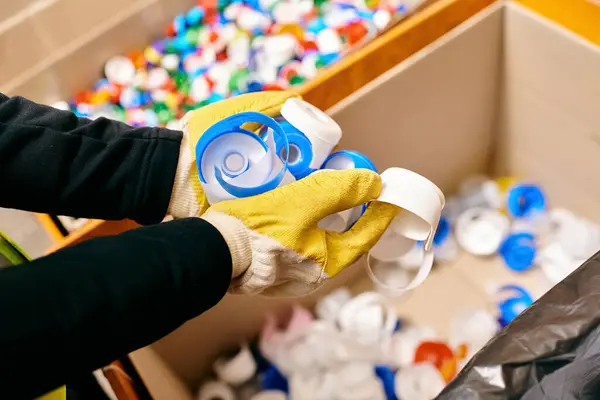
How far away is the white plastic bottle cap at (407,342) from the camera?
984 millimetres

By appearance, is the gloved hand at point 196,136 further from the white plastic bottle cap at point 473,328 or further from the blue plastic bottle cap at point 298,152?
the white plastic bottle cap at point 473,328

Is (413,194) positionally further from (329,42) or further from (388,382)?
(329,42)

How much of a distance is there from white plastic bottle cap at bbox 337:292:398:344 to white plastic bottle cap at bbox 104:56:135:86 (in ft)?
2.31

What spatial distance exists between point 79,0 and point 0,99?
74cm

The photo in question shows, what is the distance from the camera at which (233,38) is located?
1309mm

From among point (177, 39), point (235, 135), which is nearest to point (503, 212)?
point (235, 135)

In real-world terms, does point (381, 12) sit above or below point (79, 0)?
below

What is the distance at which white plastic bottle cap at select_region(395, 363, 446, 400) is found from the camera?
3.01ft

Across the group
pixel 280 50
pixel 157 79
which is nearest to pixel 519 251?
pixel 280 50

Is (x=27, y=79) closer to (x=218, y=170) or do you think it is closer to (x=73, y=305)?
(x=218, y=170)

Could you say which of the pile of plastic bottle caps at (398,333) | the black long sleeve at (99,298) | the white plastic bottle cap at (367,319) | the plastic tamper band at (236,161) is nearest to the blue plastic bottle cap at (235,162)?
the plastic tamper band at (236,161)

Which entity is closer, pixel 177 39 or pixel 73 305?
pixel 73 305

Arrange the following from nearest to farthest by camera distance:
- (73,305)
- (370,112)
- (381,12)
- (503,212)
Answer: (73,305) → (370,112) → (503,212) → (381,12)

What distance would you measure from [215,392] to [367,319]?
0.28m
